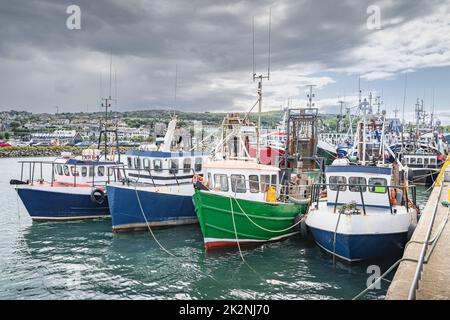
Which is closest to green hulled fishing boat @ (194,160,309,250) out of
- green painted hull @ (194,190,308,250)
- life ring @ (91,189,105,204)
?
green painted hull @ (194,190,308,250)

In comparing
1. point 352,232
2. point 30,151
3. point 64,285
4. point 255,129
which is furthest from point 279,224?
point 30,151

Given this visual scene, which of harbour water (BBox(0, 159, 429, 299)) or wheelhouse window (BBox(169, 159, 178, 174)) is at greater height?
wheelhouse window (BBox(169, 159, 178, 174))

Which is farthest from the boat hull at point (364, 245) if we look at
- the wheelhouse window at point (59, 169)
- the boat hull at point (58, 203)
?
the wheelhouse window at point (59, 169)

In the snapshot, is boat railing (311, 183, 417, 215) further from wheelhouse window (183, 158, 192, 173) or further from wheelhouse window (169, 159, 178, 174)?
wheelhouse window (169, 159, 178, 174)

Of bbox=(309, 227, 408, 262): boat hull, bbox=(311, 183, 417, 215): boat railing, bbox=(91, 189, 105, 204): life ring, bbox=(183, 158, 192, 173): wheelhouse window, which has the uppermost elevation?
bbox=(183, 158, 192, 173): wheelhouse window

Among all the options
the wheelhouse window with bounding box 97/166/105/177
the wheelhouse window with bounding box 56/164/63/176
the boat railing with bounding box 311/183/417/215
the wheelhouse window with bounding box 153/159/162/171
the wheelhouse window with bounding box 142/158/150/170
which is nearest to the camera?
the boat railing with bounding box 311/183/417/215

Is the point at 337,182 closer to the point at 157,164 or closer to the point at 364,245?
the point at 364,245

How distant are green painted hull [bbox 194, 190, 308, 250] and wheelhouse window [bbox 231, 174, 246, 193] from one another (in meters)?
1.47

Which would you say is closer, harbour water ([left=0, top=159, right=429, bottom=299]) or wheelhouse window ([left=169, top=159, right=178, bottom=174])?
harbour water ([left=0, top=159, right=429, bottom=299])

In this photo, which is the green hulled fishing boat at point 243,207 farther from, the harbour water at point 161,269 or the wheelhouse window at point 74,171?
the wheelhouse window at point 74,171

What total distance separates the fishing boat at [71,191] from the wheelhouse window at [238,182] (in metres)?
7.50

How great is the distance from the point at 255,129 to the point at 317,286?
926 cm

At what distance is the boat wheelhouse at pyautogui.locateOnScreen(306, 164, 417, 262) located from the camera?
37.5 feet
